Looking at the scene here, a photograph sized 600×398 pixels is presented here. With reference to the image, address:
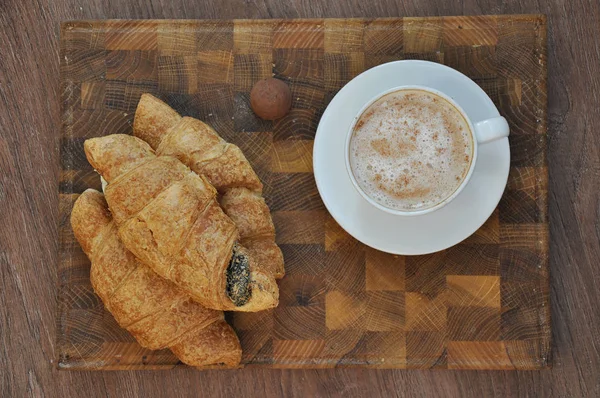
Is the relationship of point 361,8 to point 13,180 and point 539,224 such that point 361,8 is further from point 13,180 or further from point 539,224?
point 13,180

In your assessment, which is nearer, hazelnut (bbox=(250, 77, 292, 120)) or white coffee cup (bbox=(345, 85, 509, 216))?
white coffee cup (bbox=(345, 85, 509, 216))

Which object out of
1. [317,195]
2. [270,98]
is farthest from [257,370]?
[270,98]

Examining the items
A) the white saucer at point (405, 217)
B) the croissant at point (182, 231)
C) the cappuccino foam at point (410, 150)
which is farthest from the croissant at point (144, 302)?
the cappuccino foam at point (410, 150)

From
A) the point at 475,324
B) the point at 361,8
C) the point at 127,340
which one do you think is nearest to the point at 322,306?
the point at 475,324

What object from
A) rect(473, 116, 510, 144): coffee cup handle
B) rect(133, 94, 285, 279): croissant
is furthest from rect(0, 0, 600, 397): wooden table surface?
rect(473, 116, 510, 144): coffee cup handle

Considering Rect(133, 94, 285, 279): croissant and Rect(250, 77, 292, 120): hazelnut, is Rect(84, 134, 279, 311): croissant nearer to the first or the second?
Rect(133, 94, 285, 279): croissant
